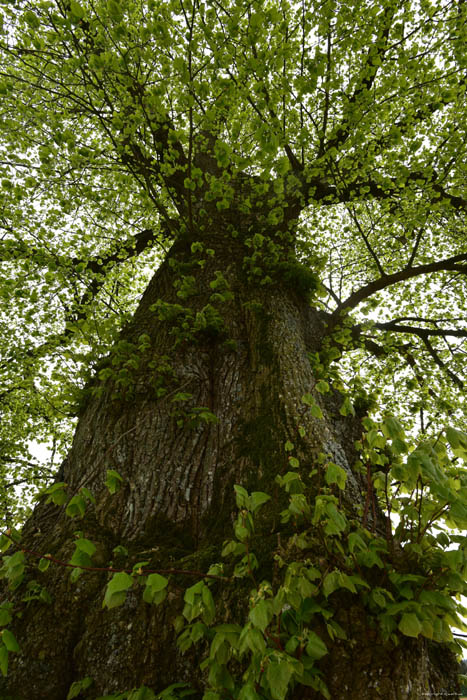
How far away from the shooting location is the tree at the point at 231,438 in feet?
4.74

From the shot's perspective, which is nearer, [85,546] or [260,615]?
[260,615]

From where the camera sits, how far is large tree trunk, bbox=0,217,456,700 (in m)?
1.76

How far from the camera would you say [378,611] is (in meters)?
1.49

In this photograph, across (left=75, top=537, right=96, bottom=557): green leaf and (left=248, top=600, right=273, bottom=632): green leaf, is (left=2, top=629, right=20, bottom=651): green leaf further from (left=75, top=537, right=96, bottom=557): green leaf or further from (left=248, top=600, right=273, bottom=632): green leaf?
(left=248, top=600, right=273, bottom=632): green leaf

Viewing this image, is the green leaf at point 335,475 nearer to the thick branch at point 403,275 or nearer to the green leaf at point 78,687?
the green leaf at point 78,687

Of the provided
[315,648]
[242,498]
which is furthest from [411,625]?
[242,498]

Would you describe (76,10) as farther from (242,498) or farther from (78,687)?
(78,687)

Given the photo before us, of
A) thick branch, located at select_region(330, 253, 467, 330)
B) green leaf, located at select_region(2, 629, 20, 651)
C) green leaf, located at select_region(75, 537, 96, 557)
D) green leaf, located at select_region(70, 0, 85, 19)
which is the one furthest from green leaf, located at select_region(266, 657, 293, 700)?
thick branch, located at select_region(330, 253, 467, 330)

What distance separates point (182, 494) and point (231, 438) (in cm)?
59

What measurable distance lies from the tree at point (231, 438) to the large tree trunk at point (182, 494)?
0.04ft

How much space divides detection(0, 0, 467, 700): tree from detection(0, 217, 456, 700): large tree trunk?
1cm

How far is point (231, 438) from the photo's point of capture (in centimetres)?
307

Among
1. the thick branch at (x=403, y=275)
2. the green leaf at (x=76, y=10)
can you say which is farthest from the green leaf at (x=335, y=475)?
the thick branch at (x=403, y=275)

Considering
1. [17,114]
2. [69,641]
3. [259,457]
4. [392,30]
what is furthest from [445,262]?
[17,114]
